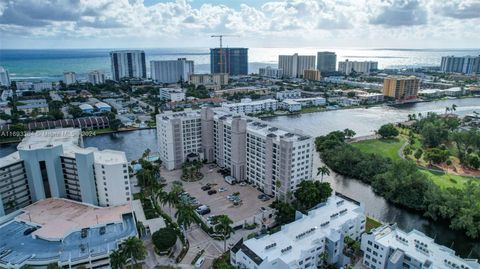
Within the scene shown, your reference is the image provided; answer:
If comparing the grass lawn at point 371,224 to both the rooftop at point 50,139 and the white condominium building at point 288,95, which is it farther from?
the white condominium building at point 288,95

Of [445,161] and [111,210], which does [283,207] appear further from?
[445,161]

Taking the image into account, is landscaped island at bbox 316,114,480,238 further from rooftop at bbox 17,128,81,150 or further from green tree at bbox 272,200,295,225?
rooftop at bbox 17,128,81,150

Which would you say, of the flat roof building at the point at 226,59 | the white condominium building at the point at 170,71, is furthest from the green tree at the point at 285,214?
the flat roof building at the point at 226,59

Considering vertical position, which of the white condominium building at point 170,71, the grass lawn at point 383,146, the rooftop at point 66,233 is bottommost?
the grass lawn at point 383,146

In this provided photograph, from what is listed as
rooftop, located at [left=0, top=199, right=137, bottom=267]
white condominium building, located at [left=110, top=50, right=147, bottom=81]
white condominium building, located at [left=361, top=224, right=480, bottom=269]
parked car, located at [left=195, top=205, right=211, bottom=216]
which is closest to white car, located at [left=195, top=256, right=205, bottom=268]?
rooftop, located at [left=0, top=199, right=137, bottom=267]

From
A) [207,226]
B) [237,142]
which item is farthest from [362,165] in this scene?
[207,226]

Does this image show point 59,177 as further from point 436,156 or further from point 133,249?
point 436,156

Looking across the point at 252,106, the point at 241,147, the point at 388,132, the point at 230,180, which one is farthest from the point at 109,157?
the point at 252,106
